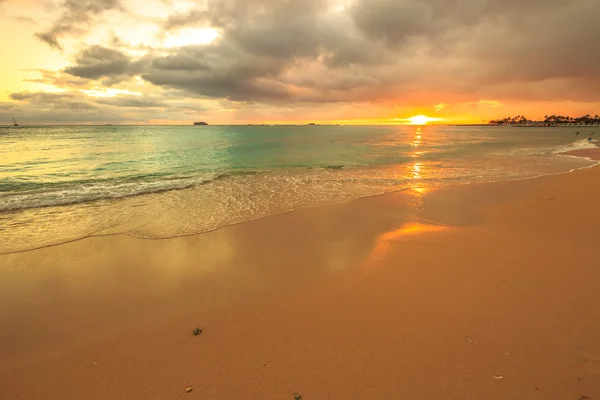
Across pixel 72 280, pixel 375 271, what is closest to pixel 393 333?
pixel 375 271

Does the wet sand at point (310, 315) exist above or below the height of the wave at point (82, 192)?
below

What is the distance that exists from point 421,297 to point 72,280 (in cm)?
803

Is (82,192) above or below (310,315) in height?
Result: above

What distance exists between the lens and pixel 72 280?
662cm

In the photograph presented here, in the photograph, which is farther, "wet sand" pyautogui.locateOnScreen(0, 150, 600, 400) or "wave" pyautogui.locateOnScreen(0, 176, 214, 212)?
"wave" pyautogui.locateOnScreen(0, 176, 214, 212)

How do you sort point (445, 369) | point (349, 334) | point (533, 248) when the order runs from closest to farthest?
point (445, 369), point (349, 334), point (533, 248)

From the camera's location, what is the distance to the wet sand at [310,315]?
3789 mm

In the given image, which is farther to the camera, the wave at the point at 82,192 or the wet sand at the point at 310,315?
the wave at the point at 82,192

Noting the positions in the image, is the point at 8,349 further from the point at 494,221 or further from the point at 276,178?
the point at 276,178

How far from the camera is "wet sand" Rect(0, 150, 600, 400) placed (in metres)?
3.79

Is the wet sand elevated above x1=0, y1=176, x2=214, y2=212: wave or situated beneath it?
situated beneath

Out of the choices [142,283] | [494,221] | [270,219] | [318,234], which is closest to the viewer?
[142,283]

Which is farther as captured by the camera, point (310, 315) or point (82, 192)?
point (82, 192)

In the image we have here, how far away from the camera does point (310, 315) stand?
511 cm
